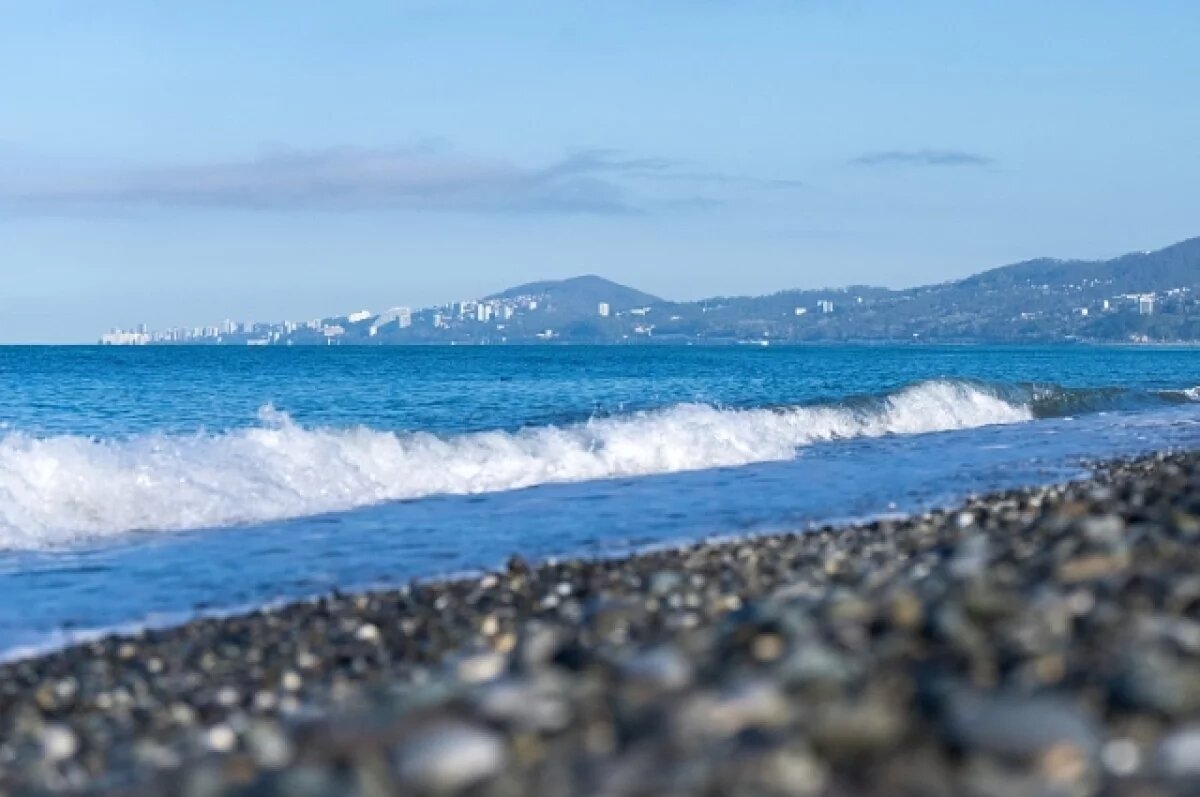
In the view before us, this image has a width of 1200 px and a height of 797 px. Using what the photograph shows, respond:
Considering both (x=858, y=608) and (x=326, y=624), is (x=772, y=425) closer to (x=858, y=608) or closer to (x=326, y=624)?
(x=326, y=624)

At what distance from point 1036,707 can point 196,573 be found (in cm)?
915

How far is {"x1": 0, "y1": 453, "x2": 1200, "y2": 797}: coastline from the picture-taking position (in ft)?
14.8

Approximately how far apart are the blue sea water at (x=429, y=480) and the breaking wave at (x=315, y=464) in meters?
0.05

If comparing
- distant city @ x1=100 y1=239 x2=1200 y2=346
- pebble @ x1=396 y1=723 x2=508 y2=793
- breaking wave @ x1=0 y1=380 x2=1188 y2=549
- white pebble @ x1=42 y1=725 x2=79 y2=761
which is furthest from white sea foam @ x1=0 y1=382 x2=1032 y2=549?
distant city @ x1=100 y1=239 x2=1200 y2=346

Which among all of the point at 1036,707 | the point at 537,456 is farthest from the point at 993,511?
the point at 537,456

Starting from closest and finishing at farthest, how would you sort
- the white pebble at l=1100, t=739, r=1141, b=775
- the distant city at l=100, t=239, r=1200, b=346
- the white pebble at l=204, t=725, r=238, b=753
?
the white pebble at l=1100, t=739, r=1141, b=775, the white pebble at l=204, t=725, r=238, b=753, the distant city at l=100, t=239, r=1200, b=346

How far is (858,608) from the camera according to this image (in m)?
6.43

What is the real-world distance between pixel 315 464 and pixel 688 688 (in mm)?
15654

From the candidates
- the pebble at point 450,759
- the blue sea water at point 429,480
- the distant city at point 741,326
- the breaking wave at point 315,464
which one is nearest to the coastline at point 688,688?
the pebble at point 450,759

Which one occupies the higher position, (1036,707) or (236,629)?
(1036,707)

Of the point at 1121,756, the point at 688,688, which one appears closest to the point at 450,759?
the point at 688,688

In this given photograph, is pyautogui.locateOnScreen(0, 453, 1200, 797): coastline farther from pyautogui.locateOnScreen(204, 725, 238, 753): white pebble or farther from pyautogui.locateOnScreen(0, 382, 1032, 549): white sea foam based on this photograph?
pyautogui.locateOnScreen(0, 382, 1032, 549): white sea foam

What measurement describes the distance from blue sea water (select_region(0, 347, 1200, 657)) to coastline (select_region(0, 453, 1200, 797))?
7.78 ft

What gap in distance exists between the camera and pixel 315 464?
20516 mm
